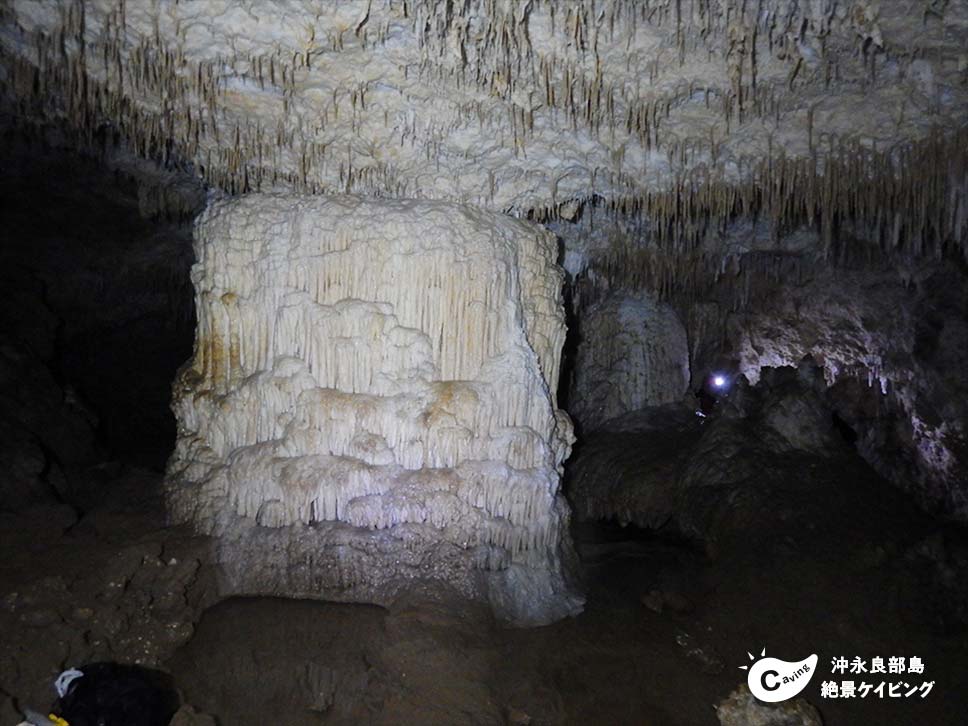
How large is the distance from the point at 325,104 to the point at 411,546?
13.5 feet

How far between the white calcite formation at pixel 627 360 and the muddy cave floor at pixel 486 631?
4598mm

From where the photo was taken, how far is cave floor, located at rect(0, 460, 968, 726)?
4918 mm

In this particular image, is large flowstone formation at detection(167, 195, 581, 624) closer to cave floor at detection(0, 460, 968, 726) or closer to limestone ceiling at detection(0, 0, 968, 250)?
cave floor at detection(0, 460, 968, 726)

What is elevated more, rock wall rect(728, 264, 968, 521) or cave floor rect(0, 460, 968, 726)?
rock wall rect(728, 264, 968, 521)

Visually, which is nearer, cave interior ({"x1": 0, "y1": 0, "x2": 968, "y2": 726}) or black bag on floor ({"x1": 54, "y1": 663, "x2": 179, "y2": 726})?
black bag on floor ({"x1": 54, "y1": 663, "x2": 179, "y2": 726})

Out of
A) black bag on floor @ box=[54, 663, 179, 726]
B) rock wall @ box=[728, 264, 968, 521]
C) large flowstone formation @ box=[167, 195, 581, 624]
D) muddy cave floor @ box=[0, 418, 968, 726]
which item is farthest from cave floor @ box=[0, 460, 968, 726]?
rock wall @ box=[728, 264, 968, 521]

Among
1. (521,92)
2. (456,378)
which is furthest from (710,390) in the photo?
(521,92)

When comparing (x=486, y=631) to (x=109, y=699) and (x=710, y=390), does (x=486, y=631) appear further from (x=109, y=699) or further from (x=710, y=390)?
(x=710, y=390)

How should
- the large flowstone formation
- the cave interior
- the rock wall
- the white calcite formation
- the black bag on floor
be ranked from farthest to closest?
1. the white calcite formation
2. the rock wall
3. the large flowstone formation
4. the cave interior
5. the black bag on floor

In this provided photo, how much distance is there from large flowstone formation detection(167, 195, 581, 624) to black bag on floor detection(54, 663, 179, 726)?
76.6 inches

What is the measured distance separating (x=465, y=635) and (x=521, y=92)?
4645 mm

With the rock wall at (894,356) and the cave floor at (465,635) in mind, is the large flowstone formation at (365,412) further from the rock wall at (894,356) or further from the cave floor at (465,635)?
the rock wall at (894,356)

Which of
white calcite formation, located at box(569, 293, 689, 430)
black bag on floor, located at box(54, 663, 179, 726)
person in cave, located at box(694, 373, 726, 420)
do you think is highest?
white calcite formation, located at box(569, 293, 689, 430)

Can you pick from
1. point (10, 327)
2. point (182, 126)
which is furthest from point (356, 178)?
point (10, 327)
